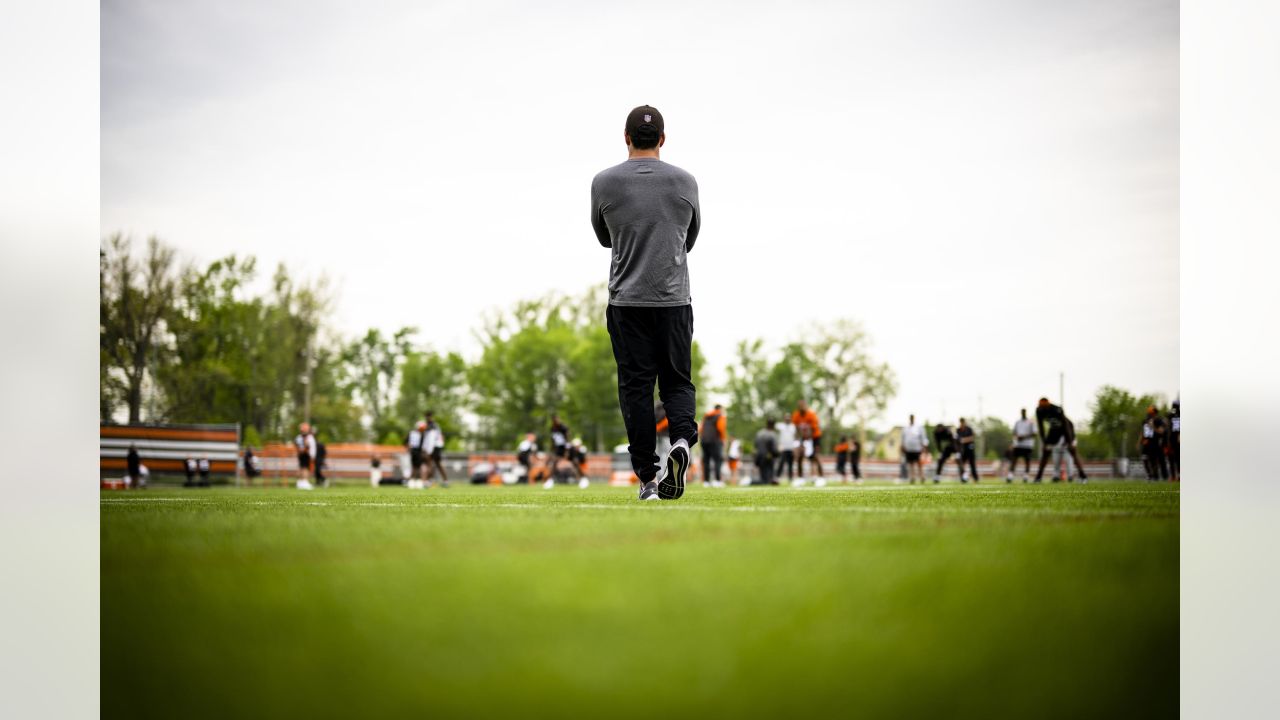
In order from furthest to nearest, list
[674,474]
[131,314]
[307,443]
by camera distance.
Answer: [131,314]
[307,443]
[674,474]

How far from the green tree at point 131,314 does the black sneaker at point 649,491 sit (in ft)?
124

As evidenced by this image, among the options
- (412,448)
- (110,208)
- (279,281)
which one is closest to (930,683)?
(412,448)

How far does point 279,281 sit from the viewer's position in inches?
1965

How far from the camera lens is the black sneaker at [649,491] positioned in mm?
5656

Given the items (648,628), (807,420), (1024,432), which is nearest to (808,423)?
(807,420)

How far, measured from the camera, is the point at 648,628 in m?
1.85

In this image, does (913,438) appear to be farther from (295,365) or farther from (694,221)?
(295,365)

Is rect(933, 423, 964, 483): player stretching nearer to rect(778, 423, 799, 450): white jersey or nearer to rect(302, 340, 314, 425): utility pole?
rect(778, 423, 799, 450): white jersey

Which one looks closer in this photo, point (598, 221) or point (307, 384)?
point (598, 221)

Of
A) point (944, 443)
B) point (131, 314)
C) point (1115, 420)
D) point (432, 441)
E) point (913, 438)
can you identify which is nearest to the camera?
point (432, 441)

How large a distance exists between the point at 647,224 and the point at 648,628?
409cm

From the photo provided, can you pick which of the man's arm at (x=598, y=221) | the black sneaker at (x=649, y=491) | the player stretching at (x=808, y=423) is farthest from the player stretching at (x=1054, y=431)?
the man's arm at (x=598, y=221)
